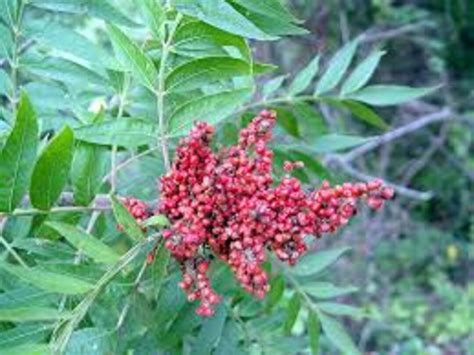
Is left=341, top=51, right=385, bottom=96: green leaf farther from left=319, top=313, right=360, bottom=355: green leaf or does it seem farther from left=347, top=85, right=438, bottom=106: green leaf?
left=319, top=313, right=360, bottom=355: green leaf

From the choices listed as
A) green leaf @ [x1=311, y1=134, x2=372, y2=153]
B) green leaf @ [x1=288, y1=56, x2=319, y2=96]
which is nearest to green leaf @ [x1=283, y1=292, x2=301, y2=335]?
green leaf @ [x1=311, y1=134, x2=372, y2=153]

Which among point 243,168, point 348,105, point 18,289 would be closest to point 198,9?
point 243,168

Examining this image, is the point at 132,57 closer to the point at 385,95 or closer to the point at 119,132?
the point at 119,132

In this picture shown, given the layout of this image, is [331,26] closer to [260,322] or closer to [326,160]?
[326,160]

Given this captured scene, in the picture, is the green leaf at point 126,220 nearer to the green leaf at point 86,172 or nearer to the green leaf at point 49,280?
the green leaf at point 49,280

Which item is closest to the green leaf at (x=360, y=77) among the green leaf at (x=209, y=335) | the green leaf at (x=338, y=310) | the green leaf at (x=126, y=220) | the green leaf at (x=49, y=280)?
the green leaf at (x=338, y=310)
